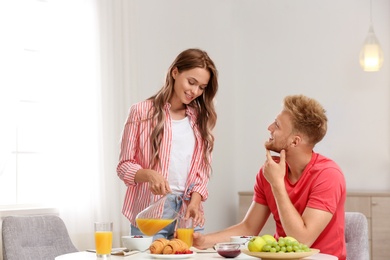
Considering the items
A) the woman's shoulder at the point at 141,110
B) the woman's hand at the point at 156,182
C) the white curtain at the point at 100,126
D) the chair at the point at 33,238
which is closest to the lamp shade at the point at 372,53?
the white curtain at the point at 100,126

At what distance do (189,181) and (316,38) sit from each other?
12.7 ft

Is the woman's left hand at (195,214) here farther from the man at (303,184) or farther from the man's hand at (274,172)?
the man's hand at (274,172)

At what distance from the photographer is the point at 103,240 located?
2426mm

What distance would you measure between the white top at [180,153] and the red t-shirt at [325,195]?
0.55 m

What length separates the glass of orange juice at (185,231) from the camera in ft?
8.45

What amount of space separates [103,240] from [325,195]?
0.80 m

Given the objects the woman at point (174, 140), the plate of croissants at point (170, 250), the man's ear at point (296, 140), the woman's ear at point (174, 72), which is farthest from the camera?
the woman's ear at point (174, 72)

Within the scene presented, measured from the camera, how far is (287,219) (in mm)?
2631

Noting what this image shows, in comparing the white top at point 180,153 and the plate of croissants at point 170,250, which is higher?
the white top at point 180,153

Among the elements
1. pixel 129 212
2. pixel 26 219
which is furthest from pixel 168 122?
pixel 26 219

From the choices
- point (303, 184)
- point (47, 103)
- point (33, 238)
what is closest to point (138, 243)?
point (303, 184)

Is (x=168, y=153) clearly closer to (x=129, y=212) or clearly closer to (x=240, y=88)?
(x=129, y=212)

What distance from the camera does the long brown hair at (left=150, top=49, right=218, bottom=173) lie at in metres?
3.18

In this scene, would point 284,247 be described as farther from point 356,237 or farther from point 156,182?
point 356,237
